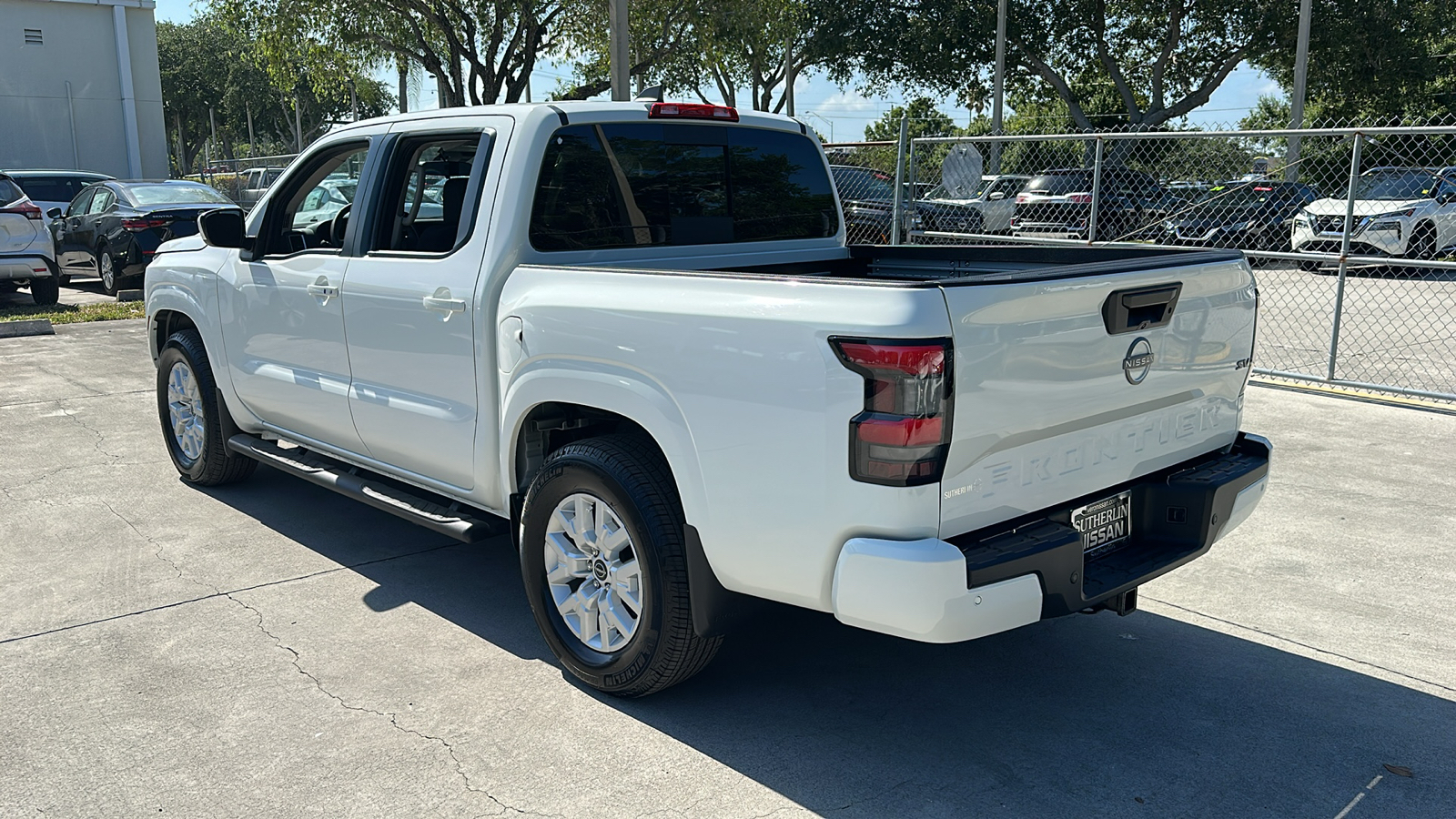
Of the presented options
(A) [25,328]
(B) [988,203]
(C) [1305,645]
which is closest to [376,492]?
(C) [1305,645]

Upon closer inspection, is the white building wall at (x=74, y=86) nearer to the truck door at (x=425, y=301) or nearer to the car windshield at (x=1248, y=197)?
the car windshield at (x=1248, y=197)

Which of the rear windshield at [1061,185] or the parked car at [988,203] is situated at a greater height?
the rear windshield at [1061,185]

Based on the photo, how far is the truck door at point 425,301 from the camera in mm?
4289

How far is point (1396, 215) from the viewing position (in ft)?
45.0

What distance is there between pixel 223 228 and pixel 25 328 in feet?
28.8

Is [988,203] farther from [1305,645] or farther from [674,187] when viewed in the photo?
[1305,645]

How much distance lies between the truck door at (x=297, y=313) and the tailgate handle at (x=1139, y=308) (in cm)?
308

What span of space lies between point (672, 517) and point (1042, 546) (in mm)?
1091

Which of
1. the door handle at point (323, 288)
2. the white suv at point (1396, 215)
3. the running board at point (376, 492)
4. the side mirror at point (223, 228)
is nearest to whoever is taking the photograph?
the running board at point (376, 492)

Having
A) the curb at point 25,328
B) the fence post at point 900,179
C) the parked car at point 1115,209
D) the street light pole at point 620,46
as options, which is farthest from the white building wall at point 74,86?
the fence post at point 900,179

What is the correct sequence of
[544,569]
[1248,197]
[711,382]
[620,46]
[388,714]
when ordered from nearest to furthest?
[711,382], [388,714], [544,569], [1248,197], [620,46]

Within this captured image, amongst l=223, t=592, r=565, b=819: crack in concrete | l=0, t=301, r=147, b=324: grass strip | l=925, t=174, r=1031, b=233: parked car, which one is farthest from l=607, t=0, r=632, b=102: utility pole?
l=223, t=592, r=565, b=819: crack in concrete

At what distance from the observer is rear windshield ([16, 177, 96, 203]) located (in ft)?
61.6

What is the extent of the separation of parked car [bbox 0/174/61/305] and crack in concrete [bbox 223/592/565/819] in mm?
11203
